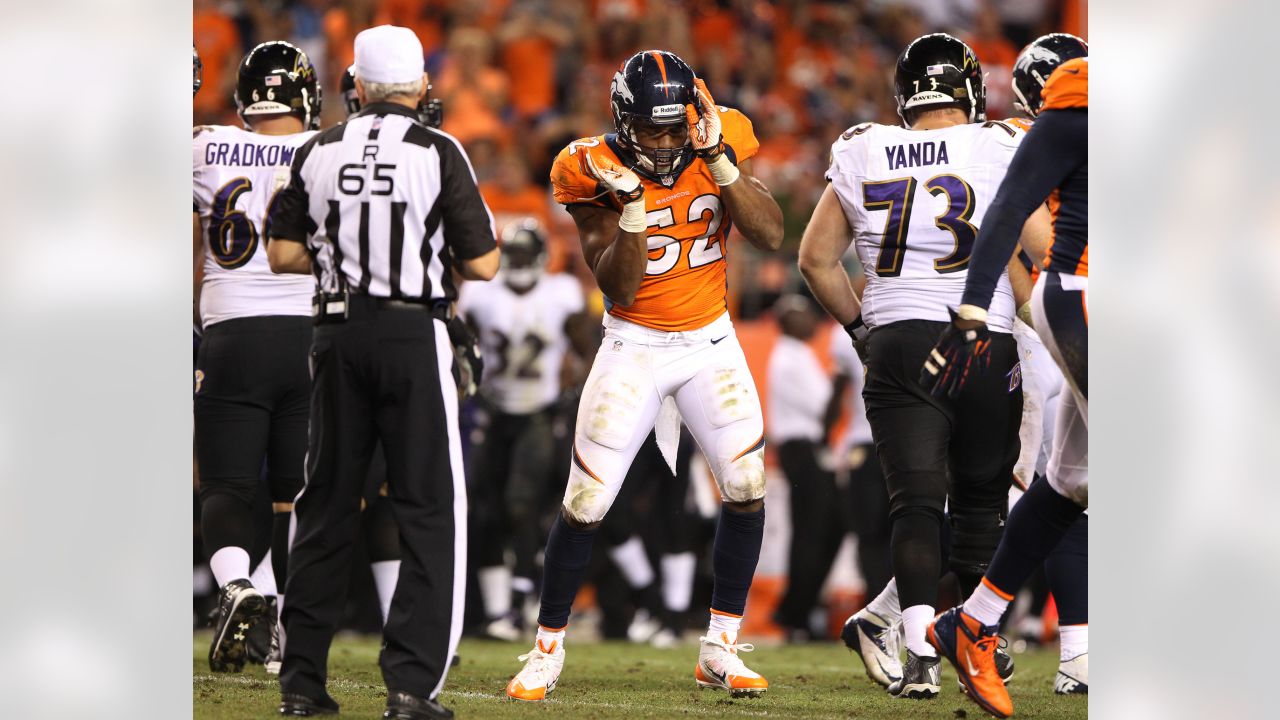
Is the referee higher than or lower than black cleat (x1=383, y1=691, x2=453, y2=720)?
higher

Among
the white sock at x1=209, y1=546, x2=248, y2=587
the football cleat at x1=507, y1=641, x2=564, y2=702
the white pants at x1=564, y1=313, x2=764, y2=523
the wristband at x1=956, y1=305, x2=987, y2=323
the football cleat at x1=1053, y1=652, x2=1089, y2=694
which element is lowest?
the football cleat at x1=1053, y1=652, x2=1089, y2=694

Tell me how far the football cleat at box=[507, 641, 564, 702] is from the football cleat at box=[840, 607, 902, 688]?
1.15 metres

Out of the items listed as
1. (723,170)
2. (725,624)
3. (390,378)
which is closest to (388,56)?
(390,378)

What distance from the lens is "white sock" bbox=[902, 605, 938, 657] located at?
5.32 m

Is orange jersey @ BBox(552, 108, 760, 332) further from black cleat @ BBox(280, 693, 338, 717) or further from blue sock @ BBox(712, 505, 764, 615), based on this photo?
black cleat @ BBox(280, 693, 338, 717)

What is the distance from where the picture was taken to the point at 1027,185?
179 inches

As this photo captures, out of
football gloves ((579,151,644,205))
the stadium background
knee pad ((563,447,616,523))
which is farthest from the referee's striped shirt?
the stadium background

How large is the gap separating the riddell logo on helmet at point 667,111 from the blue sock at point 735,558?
4.66 feet

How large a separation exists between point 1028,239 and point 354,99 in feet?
9.14

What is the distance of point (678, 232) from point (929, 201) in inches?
34.9

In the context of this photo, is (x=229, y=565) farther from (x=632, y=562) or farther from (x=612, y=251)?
(x=632, y=562)
